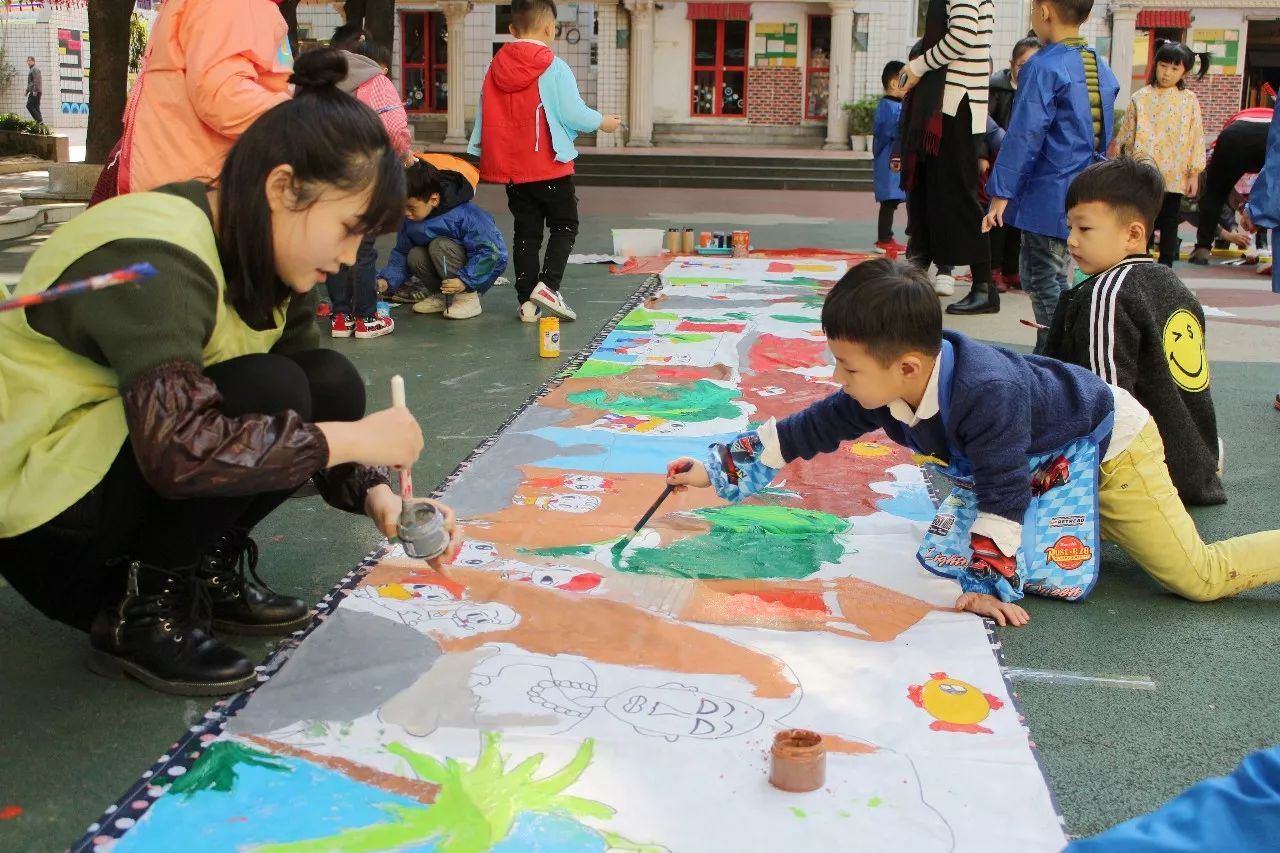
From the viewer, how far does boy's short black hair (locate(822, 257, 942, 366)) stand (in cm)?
205

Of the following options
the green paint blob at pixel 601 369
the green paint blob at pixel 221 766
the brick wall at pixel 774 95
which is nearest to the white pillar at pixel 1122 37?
the brick wall at pixel 774 95

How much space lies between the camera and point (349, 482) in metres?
2.05

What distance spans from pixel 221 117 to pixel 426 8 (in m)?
18.5

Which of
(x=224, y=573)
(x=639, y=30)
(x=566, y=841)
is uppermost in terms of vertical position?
(x=639, y=30)

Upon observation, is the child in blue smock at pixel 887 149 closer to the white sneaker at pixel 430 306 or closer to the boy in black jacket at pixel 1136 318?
the white sneaker at pixel 430 306

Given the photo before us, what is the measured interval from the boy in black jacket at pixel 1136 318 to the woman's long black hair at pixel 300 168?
1.69 metres

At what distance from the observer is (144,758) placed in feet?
5.62

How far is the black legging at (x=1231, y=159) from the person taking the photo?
7.76 m

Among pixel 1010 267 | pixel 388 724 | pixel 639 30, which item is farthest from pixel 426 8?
pixel 388 724

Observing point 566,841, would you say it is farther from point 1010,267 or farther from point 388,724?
point 1010,267

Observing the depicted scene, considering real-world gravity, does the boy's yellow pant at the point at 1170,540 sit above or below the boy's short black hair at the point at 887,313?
below

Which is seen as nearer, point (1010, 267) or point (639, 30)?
point (1010, 267)

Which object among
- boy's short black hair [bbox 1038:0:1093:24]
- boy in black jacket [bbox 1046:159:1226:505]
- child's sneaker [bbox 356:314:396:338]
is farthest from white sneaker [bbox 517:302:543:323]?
boy in black jacket [bbox 1046:159:1226:505]

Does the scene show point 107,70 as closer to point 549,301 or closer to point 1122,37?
point 549,301
